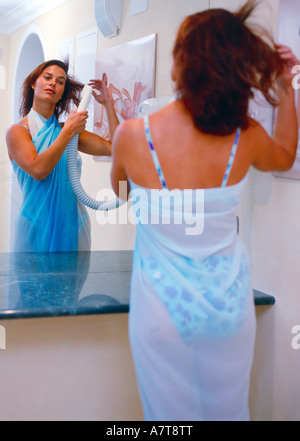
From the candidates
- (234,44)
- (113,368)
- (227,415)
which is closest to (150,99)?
(234,44)

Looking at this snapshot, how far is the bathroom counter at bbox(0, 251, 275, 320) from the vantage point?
1.37 m

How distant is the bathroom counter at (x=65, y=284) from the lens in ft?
4.50

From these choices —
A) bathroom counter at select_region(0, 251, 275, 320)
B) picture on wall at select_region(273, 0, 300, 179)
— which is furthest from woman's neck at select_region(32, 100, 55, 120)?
picture on wall at select_region(273, 0, 300, 179)

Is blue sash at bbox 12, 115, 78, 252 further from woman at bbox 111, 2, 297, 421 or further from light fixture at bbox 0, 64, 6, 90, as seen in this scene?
woman at bbox 111, 2, 297, 421

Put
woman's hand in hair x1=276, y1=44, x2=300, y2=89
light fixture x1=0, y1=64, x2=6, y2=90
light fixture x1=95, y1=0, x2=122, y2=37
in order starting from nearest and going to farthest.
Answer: woman's hand in hair x1=276, y1=44, x2=300, y2=89 → light fixture x1=0, y1=64, x2=6, y2=90 → light fixture x1=95, y1=0, x2=122, y2=37

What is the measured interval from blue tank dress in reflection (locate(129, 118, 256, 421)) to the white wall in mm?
343

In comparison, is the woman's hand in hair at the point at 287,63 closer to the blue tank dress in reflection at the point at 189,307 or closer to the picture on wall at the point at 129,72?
the blue tank dress in reflection at the point at 189,307

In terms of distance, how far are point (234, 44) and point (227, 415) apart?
755 millimetres

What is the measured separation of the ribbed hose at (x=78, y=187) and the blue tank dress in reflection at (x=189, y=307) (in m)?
0.51

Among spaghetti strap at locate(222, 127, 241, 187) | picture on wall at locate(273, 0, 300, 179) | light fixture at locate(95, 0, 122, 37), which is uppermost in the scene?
light fixture at locate(95, 0, 122, 37)

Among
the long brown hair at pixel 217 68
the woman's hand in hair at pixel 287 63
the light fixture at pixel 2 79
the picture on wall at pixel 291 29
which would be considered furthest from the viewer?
the light fixture at pixel 2 79

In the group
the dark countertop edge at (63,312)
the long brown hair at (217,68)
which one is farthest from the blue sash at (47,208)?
the long brown hair at (217,68)

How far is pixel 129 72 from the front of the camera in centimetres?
175

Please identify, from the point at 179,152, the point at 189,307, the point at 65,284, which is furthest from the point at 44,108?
the point at 189,307
